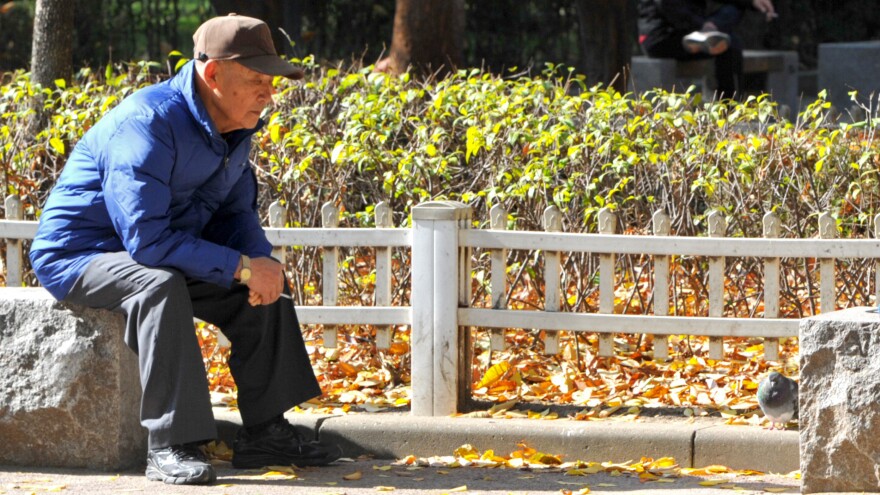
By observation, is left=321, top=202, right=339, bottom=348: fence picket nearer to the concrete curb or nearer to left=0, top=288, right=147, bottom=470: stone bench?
the concrete curb

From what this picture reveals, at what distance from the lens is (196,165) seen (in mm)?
4375

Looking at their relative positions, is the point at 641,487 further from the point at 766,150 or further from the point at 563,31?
the point at 563,31

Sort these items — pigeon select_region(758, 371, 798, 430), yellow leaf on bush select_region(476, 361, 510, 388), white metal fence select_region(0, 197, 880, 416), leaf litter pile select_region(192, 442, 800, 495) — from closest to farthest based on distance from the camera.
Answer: leaf litter pile select_region(192, 442, 800, 495) → pigeon select_region(758, 371, 798, 430) → white metal fence select_region(0, 197, 880, 416) → yellow leaf on bush select_region(476, 361, 510, 388)


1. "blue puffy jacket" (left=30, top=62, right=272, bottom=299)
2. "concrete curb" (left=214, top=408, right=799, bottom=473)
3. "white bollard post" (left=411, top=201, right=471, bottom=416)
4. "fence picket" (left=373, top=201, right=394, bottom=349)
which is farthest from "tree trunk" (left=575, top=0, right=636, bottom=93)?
"blue puffy jacket" (left=30, top=62, right=272, bottom=299)

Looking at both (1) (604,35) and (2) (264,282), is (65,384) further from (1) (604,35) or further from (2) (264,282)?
(1) (604,35)

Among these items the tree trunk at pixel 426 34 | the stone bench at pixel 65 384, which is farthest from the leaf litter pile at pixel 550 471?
the tree trunk at pixel 426 34

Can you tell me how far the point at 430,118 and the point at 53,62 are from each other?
101 inches

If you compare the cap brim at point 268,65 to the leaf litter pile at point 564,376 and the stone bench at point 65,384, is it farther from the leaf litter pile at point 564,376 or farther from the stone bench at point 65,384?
the leaf litter pile at point 564,376

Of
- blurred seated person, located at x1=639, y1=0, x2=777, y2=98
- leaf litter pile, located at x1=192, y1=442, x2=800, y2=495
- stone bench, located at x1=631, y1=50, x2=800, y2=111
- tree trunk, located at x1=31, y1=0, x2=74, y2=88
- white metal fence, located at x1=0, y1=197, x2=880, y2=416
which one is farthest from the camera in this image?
stone bench, located at x1=631, y1=50, x2=800, y2=111

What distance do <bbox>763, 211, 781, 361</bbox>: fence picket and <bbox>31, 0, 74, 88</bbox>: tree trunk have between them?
4.35 meters

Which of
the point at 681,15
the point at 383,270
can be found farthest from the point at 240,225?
the point at 681,15

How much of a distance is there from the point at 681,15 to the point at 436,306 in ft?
21.3

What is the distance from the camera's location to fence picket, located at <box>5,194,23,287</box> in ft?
18.1

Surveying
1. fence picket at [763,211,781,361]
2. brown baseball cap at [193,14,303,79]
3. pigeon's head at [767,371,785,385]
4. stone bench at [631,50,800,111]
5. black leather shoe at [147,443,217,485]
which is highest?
stone bench at [631,50,800,111]
